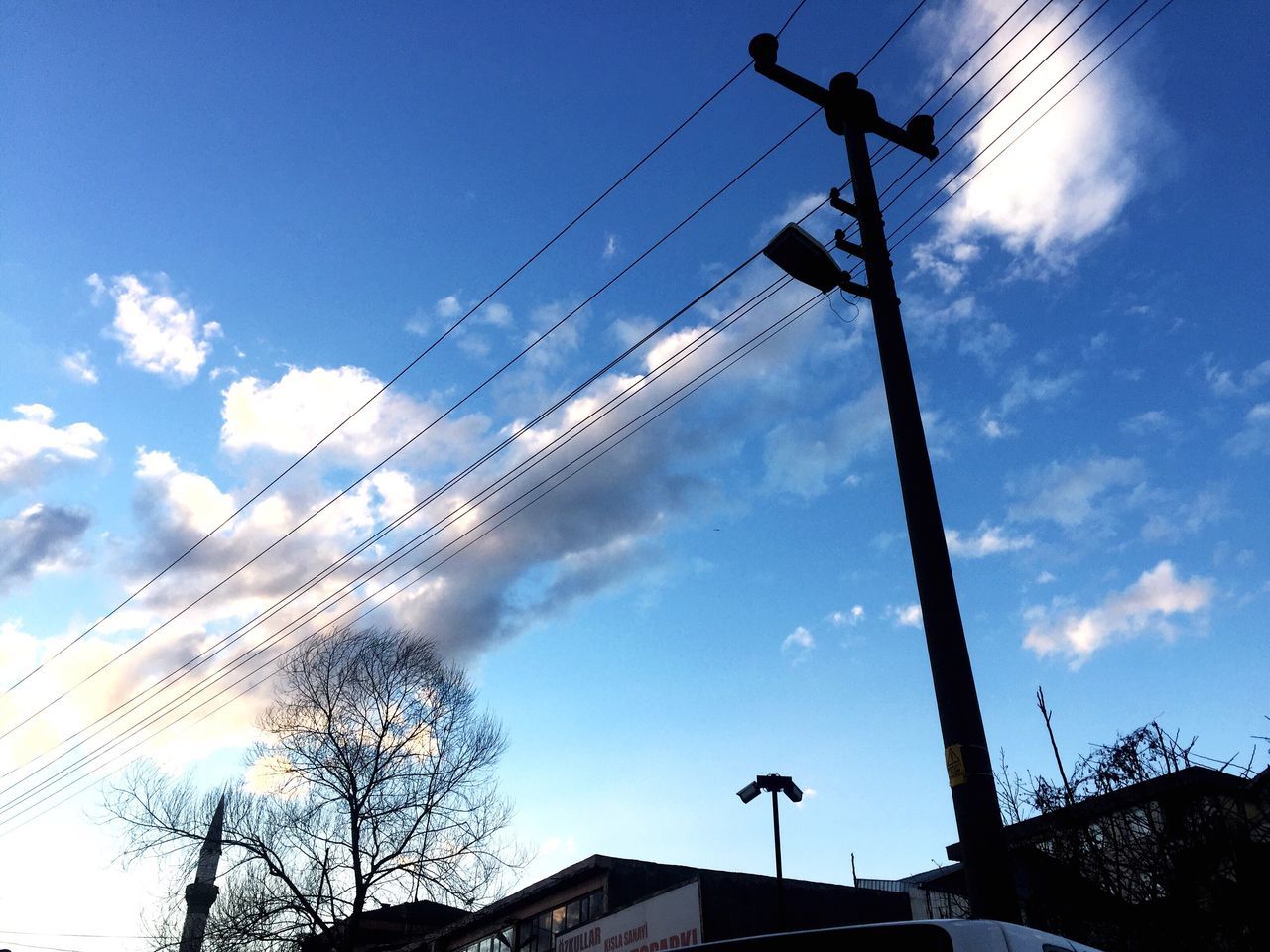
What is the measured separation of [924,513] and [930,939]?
8.06ft

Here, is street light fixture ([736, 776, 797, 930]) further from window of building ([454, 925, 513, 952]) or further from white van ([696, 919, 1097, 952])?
white van ([696, 919, 1097, 952])

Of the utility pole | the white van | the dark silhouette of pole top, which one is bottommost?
the white van

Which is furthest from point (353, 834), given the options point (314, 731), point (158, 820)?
point (158, 820)

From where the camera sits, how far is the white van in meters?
4.12

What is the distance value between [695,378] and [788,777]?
13888 millimetres

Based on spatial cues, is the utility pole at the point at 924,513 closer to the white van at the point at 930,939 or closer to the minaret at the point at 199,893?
the white van at the point at 930,939

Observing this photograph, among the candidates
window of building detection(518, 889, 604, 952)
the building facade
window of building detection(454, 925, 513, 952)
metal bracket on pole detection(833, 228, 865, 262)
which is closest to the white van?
metal bracket on pole detection(833, 228, 865, 262)

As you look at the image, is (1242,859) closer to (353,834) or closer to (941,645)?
(941,645)

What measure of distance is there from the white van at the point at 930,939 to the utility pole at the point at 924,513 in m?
0.40

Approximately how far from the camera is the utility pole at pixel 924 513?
15.9 feet

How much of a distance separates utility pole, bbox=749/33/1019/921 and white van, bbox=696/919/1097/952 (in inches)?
15.7

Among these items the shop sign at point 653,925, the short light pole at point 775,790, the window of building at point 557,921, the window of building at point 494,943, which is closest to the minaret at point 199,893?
the window of building at point 494,943

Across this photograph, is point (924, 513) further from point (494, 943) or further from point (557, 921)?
point (494, 943)

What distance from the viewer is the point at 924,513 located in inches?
227
